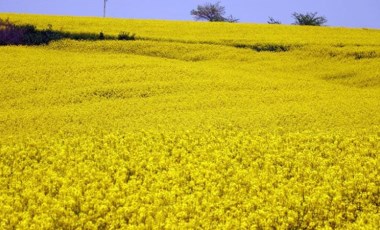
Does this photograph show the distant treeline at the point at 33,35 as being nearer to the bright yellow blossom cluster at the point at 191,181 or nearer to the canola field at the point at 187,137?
the canola field at the point at 187,137

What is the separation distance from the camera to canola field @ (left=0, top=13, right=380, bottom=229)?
923 centimetres

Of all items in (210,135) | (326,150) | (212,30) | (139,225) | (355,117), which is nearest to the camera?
(139,225)

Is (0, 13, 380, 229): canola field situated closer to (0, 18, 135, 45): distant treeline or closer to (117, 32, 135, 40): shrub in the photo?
(0, 18, 135, 45): distant treeline

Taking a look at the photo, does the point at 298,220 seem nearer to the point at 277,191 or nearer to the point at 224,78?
the point at 277,191

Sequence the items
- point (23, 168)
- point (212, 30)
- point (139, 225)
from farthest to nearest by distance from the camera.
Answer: point (212, 30) → point (23, 168) → point (139, 225)

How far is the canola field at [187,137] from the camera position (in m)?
9.23

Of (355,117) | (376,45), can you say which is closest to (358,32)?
(376,45)

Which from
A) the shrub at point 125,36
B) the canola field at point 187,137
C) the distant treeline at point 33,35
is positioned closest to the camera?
the canola field at point 187,137

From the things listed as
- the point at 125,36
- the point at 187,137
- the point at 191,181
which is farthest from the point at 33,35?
the point at 191,181

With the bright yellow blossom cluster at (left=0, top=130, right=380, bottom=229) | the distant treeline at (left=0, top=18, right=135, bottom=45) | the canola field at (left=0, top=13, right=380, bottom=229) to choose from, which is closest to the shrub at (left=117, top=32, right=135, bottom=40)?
the distant treeline at (left=0, top=18, right=135, bottom=45)

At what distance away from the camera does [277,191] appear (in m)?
9.95

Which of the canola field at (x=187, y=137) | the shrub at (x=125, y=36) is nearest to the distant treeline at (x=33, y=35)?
the shrub at (x=125, y=36)

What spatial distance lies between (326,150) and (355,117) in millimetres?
3536

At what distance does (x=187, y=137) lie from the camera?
1369 cm
